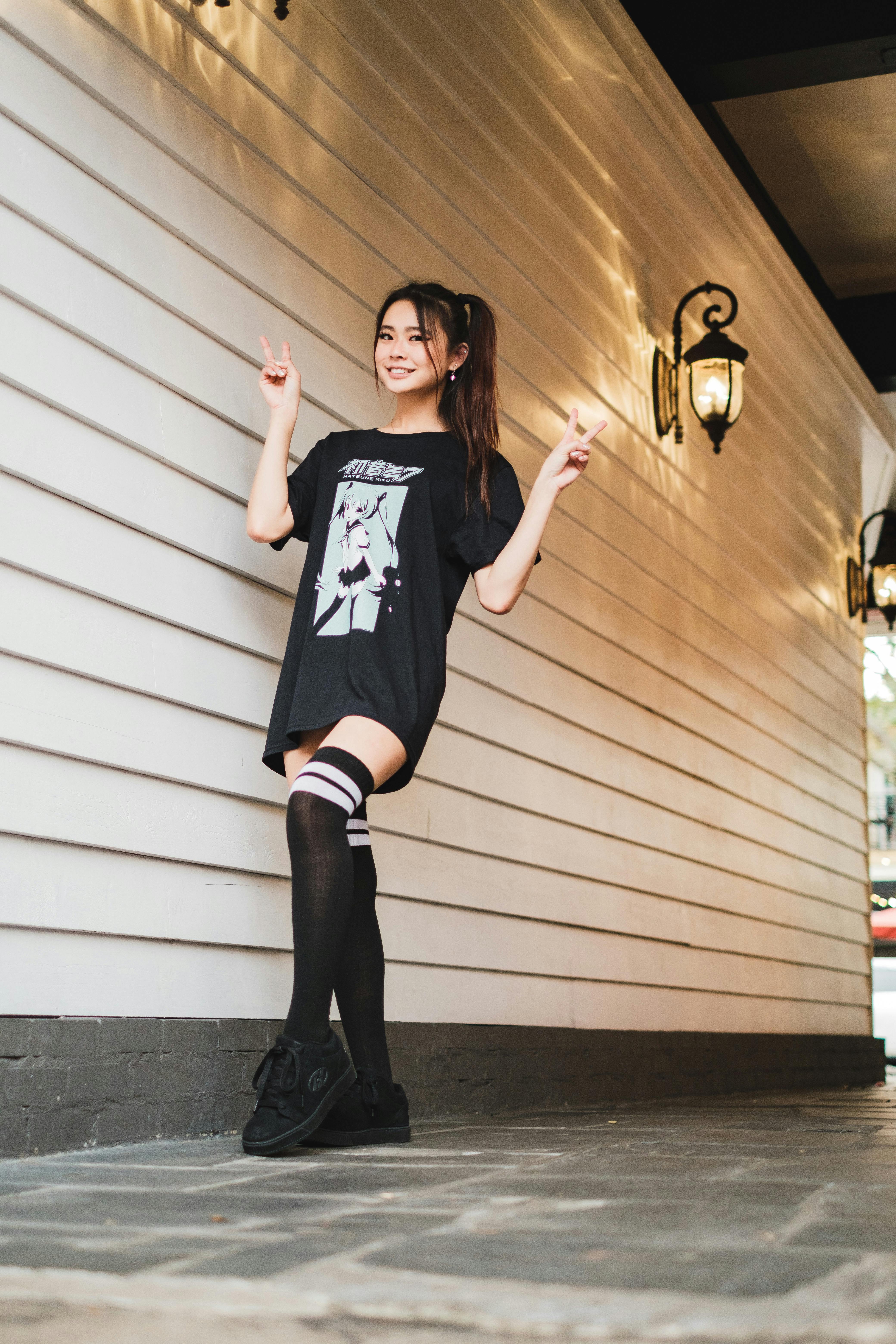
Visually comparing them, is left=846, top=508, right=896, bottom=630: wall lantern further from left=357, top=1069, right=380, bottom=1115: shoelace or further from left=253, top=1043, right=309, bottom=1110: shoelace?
left=253, top=1043, right=309, bottom=1110: shoelace

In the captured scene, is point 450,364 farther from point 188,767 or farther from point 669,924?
point 669,924

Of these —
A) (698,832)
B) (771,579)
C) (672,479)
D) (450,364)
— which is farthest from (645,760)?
(450,364)

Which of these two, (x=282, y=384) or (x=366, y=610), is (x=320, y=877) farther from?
(x=282, y=384)

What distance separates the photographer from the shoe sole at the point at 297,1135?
1787mm

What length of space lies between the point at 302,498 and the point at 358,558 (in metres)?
0.23

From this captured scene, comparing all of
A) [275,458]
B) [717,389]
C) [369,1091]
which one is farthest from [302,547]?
[717,389]

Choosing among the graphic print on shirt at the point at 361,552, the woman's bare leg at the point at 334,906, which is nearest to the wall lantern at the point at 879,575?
the graphic print on shirt at the point at 361,552

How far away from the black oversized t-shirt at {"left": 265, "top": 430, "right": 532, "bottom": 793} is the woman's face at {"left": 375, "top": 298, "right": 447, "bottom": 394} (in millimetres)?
96

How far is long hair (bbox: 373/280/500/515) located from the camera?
230 centimetres

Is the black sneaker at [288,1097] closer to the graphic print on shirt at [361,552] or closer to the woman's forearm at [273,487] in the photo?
the graphic print on shirt at [361,552]

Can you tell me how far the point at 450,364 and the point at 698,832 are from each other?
291 cm

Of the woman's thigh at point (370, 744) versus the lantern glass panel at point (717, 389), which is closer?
the woman's thigh at point (370, 744)

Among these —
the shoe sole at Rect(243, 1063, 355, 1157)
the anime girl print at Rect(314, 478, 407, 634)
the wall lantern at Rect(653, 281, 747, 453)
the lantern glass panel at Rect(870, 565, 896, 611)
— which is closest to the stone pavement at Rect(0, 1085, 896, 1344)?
the shoe sole at Rect(243, 1063, 355, 1157)

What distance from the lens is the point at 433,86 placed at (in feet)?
10.8
